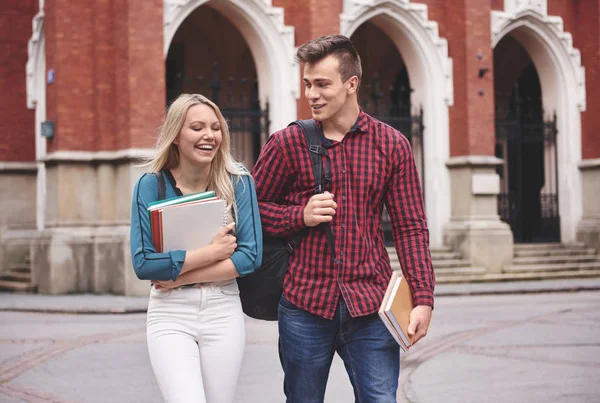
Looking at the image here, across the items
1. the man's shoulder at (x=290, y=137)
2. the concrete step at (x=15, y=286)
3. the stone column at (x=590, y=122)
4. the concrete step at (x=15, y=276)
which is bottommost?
the concrete step at (x=15, y=286)

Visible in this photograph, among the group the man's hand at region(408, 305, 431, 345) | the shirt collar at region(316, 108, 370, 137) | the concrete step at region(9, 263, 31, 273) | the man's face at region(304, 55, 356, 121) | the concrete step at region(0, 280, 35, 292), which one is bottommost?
the concrete step at region(0, 280, 35, 292)

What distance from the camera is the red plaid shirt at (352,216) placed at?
3.12 metres

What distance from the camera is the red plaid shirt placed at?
3119 millimetres

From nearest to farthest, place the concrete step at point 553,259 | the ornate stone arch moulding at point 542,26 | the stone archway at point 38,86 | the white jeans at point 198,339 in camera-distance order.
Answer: the white jeans at point 198,339 < the stone archway at point 38,86 < the concrete step at point 553,259 < the ornate stone arch moulding at point 542,26

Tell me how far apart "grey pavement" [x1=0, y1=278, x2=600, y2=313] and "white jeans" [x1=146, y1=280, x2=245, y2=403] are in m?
9.37

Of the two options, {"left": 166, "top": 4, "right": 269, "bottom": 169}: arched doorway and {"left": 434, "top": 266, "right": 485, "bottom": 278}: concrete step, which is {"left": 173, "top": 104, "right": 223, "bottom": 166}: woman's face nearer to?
{"left": 434, "top": 266, "right": 485, "bottom": 278}: concrete step

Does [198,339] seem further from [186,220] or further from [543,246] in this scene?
[543,246]

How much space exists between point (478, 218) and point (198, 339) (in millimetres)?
14730

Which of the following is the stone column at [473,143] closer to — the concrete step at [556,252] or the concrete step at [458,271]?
the concrete step at [458,271]

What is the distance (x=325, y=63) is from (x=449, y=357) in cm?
522

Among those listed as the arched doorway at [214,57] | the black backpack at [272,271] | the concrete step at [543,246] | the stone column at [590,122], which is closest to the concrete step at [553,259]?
the concrete step at [543,246]

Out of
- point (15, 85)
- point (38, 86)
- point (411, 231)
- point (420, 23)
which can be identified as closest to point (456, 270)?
point (420, 23)

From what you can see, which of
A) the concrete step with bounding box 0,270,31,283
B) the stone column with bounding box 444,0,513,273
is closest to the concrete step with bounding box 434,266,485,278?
the stone column with bounding box 444,0,513,273

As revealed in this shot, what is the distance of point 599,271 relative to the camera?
58.7ft
